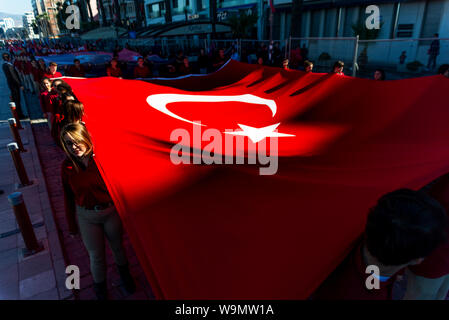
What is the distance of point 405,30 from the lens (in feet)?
58.3

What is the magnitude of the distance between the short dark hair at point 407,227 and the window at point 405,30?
2129 centimetres

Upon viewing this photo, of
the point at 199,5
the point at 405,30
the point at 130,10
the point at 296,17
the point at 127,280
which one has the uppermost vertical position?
the point at 130,10

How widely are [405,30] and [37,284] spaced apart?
876 inches

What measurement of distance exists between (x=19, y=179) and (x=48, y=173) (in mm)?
505

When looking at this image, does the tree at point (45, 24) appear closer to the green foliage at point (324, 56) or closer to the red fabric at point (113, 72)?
the red fabric at point (113, 72)

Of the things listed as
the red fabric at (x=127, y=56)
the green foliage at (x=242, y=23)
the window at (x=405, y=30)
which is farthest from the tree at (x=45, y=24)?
the window at (x=405, y=30)

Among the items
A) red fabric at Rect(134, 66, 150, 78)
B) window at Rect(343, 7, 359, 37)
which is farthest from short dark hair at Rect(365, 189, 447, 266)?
window at Rect(343, 7, 359, 37)

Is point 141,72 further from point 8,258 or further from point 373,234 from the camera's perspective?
point 373,234

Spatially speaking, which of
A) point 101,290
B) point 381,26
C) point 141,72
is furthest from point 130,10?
point 101,290

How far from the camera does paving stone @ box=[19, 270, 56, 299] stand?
3.07 metres

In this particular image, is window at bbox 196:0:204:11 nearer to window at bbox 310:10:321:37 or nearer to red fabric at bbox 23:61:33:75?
window at bbox 310:10:321:37

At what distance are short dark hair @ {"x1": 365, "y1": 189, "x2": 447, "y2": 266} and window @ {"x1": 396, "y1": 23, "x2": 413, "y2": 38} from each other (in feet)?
69.9
